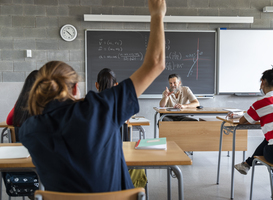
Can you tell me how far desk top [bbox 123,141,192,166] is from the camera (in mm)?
1248

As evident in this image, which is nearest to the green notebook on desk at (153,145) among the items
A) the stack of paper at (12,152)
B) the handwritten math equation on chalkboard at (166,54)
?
the stack of paper at (12,152)

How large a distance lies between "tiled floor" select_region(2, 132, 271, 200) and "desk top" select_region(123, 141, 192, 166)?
1.03 meters

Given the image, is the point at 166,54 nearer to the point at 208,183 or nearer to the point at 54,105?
the point at 208,183

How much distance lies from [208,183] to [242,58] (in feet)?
9.73

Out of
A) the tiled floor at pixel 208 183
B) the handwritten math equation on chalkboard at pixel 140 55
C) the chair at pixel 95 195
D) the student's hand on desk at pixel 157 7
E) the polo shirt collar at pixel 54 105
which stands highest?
the handwritten math equation on chalkboard at pixel 140 55

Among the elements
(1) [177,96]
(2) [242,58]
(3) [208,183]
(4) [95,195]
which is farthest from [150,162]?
(2) [242,58]

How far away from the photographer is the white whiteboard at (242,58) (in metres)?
4.73

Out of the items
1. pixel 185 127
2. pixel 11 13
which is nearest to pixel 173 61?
pixel 185 127

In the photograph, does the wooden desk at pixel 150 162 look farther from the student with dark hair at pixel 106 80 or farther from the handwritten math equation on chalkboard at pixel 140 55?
the handwritten math equation on chalkboard at pixel 140 55

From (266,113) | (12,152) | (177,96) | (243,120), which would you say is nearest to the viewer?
(12,152)

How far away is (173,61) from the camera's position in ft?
15.5

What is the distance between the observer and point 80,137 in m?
0.77

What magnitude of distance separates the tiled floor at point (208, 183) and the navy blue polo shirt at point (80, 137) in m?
1.64

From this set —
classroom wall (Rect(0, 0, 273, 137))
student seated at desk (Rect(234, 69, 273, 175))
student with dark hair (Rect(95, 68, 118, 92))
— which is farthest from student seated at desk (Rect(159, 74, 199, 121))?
student with dark hair (Rect(95, 68, 118, 92))
